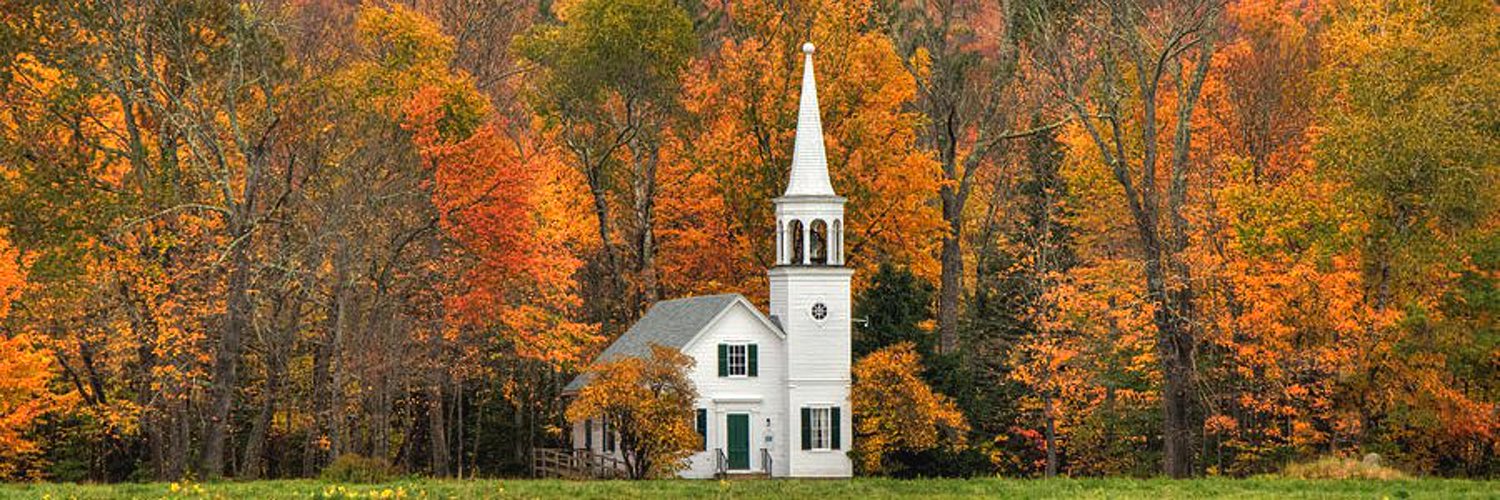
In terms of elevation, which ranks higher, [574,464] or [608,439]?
[608,439]

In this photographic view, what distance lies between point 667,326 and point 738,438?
373 cm

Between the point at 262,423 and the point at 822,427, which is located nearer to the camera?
the point at 822,427

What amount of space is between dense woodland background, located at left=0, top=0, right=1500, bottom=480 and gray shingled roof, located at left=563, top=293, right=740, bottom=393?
175cm

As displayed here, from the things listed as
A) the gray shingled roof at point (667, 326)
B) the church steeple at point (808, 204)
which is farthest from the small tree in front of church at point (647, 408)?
the church steeple at point (808, 204)

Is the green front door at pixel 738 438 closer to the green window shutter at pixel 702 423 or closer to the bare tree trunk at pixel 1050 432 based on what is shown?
the green window shutter at pixel 702 423

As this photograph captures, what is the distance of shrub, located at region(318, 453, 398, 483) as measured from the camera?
3853cm

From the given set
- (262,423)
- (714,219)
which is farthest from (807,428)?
(262,423)

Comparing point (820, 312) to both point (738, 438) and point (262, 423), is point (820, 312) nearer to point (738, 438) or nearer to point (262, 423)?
point (738, 438)

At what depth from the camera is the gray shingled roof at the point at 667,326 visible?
2151 inches

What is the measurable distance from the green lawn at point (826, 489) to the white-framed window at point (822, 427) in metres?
13.0

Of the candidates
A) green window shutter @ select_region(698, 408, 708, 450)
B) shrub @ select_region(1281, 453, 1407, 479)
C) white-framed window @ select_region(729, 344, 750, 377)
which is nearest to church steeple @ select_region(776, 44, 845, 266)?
white-framed window @ select_region(729, 344, 750, 377)

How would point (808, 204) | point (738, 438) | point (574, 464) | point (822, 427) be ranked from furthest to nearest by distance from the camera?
point (574, 464)
point (808, 204)
point (738, 438)
point (822, 427)

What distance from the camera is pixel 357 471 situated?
127ft

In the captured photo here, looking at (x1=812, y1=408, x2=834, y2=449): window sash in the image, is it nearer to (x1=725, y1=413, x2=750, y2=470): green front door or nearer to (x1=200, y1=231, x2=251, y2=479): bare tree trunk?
(x1=725, y1=413, x2=750, y2=470): green front door
